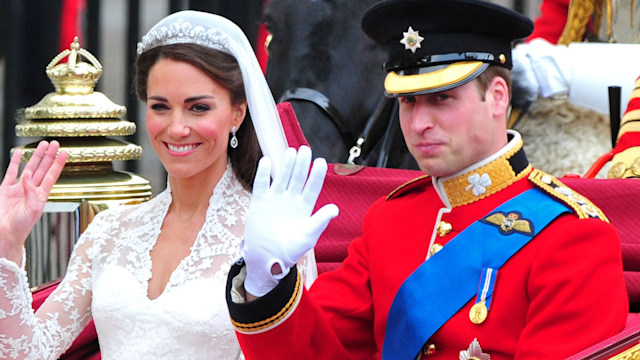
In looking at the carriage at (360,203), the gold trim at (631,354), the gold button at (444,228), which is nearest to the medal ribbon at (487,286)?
the gold button at (444,228)

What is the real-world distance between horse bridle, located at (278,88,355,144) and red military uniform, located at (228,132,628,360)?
1.18 m

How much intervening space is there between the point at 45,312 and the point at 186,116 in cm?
51

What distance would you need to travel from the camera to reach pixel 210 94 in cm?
230

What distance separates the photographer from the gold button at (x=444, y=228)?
1.77 meters

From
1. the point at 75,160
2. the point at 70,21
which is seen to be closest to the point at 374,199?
the point at 75,160

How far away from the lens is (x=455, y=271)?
1.72 meters

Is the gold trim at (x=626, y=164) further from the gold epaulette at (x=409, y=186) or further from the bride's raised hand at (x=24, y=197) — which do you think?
the bride's raised hand at (x=24, y=197)

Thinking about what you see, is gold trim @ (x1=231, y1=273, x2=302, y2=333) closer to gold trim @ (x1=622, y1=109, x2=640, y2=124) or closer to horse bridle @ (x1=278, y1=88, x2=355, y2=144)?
gold trim @ (x1=622, y1=109, x2=640, y2=124)

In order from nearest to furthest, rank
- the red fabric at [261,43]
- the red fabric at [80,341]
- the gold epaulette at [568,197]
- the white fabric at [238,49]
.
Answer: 1. the gold epaulette at [568,197]
2. the white fabric at [238,49]
3. the red fabric at [80,341]
4. the red fabric at [261,43]

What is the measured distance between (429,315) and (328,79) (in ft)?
5.26

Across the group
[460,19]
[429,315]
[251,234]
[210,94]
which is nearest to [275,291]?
[251,234]

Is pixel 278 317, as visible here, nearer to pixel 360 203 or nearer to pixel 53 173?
pixel 53 173

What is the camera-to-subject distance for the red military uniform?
158 centimetres

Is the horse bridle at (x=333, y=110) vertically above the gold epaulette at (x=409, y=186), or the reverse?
the gold epaulette at (x=409, y=186)
